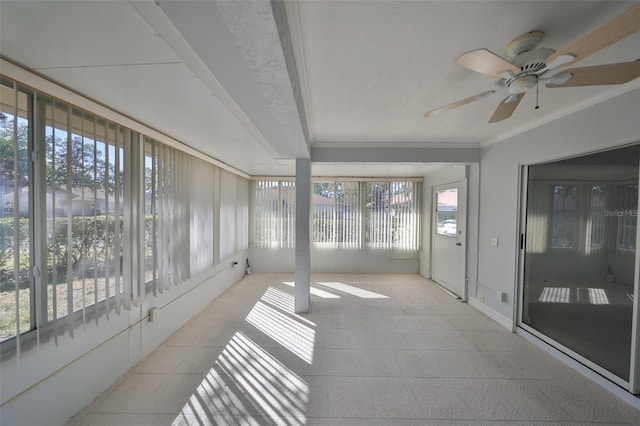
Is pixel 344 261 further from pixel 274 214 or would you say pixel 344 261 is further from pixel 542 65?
pixel 542 65

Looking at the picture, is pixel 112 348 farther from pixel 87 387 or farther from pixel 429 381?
pixel 429 381

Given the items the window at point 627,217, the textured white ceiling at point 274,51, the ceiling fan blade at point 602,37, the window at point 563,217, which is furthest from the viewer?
the window at point 563,217

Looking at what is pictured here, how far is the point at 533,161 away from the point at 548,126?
367mm

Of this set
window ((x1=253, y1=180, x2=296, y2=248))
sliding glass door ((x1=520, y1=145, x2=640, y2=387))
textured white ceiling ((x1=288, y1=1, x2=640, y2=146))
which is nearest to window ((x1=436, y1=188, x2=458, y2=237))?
sliding glass door ((x1=520, y1=145, x2=640, y2=387))

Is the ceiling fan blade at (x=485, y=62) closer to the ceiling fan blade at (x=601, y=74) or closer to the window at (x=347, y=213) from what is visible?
the ceiling fan blade at (x=601, y=74)

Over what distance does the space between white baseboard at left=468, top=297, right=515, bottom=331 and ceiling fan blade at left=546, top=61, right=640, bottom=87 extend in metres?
2.66

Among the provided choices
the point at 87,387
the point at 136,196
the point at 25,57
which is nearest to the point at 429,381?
the point at 87,387

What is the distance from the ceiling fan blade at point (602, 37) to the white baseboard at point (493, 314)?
290 cm

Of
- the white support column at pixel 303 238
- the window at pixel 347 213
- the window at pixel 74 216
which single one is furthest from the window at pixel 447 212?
the window at pixel 74 216

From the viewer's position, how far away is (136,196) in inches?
87.2

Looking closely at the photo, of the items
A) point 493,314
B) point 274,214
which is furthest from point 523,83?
point 274,214

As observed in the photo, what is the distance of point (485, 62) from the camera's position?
1.24 metres

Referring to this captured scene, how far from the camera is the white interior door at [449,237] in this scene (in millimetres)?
3877

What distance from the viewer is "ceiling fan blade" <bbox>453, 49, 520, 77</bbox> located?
3.81 ft
